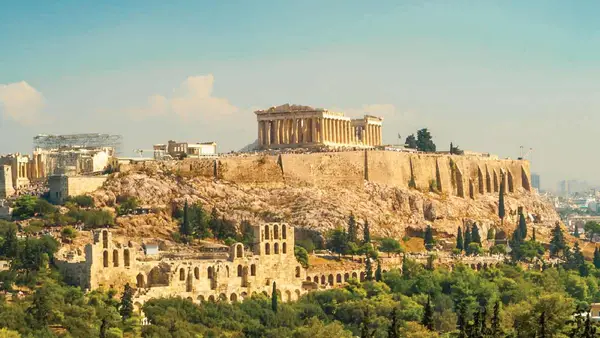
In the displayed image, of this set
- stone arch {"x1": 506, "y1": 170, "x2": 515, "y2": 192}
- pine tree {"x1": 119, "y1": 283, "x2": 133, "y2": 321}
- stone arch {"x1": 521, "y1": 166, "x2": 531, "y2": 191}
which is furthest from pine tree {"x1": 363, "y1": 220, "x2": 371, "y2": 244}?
Result: stone arch {"x1": 521, "y1": 166, "x2": 531, "y2": 191}

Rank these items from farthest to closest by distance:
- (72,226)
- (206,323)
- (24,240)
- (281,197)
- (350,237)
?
(281,197), (350,237), (72,226), (24,240), (206,323)

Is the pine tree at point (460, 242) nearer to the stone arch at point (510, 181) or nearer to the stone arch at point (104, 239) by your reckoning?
the stone arch at point (510, 181)

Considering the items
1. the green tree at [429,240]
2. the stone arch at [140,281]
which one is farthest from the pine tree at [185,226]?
the green tree at [429,240]

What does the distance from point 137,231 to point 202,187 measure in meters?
10.6

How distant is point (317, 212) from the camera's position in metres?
108

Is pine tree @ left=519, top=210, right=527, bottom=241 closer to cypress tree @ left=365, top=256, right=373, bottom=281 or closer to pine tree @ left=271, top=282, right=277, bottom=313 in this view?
cypress tree @ left=365, top=256, right=373, bottom=281

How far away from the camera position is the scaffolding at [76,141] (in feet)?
390

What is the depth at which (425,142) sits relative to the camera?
136750 millimetres

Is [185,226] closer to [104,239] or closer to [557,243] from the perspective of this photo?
[104,239]

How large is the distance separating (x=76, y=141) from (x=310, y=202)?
21.5 meters

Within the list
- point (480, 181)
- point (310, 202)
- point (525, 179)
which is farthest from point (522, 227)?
point (310, 202)

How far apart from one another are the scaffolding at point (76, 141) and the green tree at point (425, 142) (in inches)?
1194

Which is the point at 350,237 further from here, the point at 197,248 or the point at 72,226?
the point at 72,226

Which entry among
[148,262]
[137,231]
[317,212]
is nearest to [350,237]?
[317,212]
